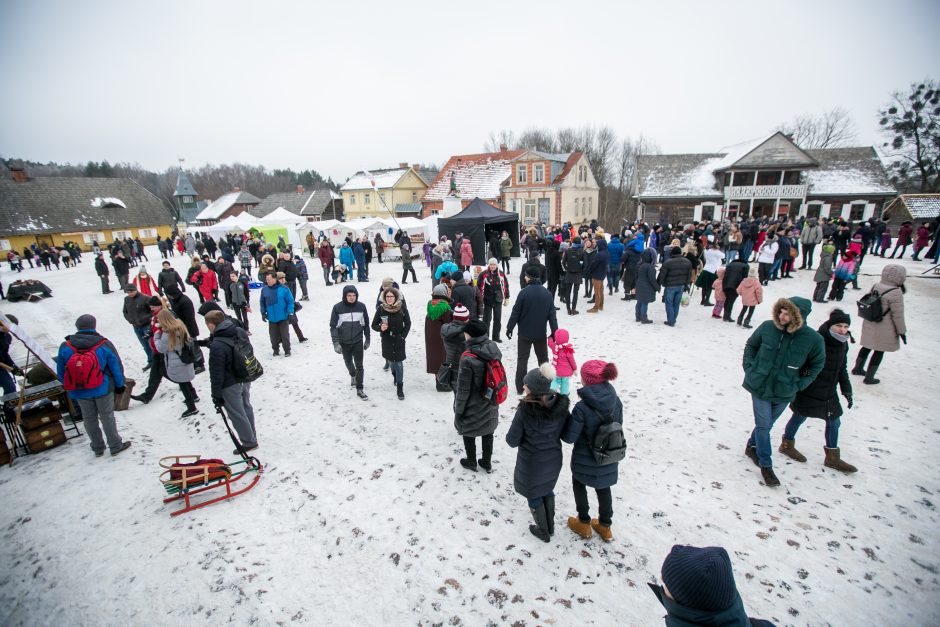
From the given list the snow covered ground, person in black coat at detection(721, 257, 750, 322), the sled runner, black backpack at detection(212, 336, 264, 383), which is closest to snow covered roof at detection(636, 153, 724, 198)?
person in black coat at detection(721, 257, 750, 322)

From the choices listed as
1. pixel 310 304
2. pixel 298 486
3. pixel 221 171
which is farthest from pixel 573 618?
pixel 221 171

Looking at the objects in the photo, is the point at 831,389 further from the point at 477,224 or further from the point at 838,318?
the point at 477,224

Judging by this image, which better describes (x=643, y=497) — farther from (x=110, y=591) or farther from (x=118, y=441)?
(x=118, y=441)

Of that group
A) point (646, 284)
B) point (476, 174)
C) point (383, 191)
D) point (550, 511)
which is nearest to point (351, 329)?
point (550, 511)

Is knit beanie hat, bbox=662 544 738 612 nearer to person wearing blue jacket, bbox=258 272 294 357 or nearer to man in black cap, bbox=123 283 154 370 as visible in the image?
person wearing blue jacket, bbox=258 272 294 357

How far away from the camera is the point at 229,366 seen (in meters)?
4.59

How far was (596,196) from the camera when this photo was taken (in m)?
36.2

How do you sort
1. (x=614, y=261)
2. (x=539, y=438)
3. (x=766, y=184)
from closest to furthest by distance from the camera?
(x=539, y=438) → (x=614, y=261) → (x=766, y=184)

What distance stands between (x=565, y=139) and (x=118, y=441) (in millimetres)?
55057

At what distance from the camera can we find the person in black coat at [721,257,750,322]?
28.2 feet

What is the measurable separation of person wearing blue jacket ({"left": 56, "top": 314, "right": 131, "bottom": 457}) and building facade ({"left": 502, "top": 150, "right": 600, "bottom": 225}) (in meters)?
28.9

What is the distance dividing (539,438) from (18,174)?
180 ft

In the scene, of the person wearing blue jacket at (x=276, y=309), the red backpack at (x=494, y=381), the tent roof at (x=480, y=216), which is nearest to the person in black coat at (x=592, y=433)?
the red backpack at (x=494, y=381)

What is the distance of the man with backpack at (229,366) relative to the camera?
450cm
